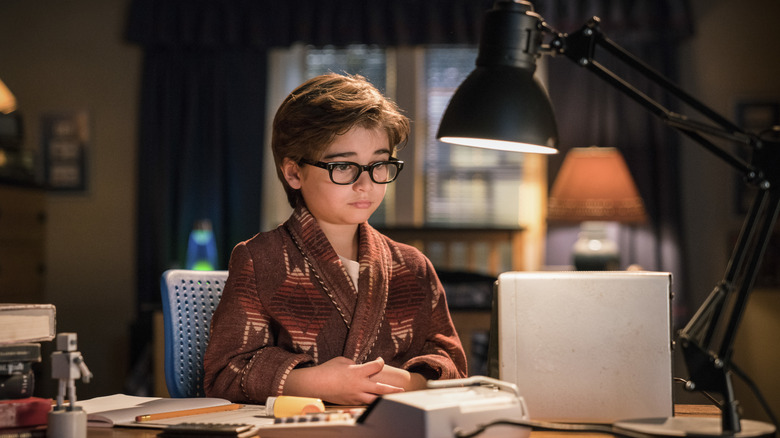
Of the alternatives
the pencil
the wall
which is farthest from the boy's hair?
the wall

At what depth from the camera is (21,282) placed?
13.2 ft

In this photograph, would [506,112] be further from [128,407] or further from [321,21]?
[321,21]

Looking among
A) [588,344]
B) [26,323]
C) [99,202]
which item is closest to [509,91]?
[588,344]

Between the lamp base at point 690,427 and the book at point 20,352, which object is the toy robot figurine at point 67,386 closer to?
the book at point 20,352

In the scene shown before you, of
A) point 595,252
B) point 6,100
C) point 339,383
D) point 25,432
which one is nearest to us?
point 25,432

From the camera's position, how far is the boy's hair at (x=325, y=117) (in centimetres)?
137

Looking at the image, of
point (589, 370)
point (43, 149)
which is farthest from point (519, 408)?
point (43, 149)

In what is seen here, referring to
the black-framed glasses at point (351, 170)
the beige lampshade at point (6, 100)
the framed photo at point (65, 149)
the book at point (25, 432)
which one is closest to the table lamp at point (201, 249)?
the framed photo at point (65, 149)

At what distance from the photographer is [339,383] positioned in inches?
47.3

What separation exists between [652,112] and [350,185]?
581mm

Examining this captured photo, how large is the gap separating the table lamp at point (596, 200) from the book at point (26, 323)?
3144 millimetres

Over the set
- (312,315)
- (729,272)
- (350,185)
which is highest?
(350,185)

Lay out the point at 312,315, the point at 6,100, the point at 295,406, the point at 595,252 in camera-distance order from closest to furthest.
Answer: the point at 295,406 < the point at 312,315 < the point at 595,252 < the point at 6,100

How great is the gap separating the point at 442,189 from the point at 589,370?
3.65 metres
